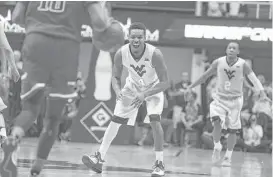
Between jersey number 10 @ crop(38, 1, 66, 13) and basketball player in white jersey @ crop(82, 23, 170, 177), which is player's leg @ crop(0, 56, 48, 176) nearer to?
jersey number 10 @ crop(38, 1, 66, 13)

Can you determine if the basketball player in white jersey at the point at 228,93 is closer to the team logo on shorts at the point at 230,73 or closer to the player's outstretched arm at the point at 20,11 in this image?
the team logo on shorts at the point at 230,73

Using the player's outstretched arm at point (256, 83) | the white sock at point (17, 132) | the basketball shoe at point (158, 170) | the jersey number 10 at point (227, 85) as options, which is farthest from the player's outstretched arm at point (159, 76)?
the jersey number 10 at point (227, 85)

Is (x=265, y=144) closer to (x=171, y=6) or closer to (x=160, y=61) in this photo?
(x=171, y=6)

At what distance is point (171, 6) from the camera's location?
19.0 meters

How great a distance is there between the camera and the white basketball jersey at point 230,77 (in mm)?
12109

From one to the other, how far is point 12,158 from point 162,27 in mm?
12883

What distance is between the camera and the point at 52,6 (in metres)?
6.07

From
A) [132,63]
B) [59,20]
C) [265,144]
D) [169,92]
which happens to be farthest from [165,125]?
[59,20]

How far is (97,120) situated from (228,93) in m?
5.54

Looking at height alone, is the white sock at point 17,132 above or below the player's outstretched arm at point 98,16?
below

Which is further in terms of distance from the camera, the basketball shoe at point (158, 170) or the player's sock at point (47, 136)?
the basketball shoe at point (158, 170)

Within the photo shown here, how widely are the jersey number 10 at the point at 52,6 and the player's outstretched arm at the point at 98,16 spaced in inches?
10.6

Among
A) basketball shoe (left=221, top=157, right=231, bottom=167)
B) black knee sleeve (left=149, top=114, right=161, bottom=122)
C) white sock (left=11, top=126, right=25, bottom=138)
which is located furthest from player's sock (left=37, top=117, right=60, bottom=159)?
basketball shoe (left=221, top=157, right=231, bottom=167)

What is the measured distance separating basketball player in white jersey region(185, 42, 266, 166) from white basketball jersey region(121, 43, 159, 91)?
9.51ft
